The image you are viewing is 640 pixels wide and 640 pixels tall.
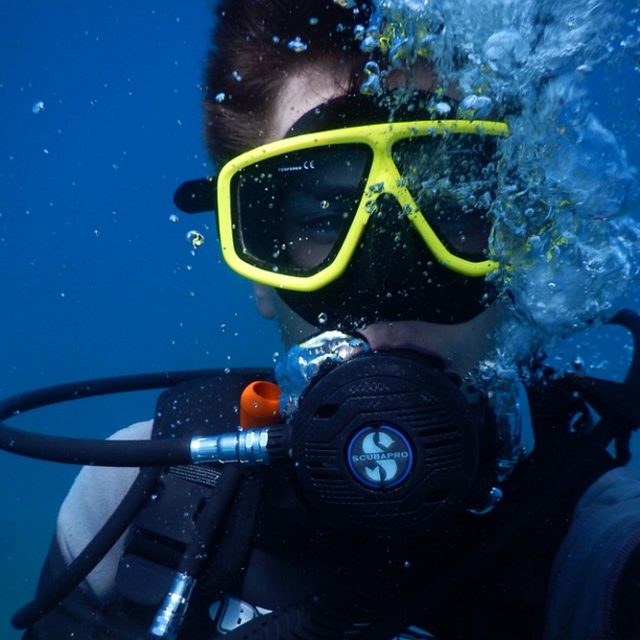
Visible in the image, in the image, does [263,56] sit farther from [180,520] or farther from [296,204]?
[180,520]

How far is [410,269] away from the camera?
187 centimetres

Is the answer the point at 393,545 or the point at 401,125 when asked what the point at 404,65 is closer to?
the point at 401,125

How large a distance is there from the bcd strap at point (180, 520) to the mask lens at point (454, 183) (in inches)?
38.8

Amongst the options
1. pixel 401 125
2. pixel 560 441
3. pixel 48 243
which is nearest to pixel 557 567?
pixel 560 441

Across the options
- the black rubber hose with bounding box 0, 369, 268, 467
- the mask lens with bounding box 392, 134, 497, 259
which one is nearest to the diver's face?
the mask lens with bounding box 392, 134, 497, 259

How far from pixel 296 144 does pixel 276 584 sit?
1.35 metres

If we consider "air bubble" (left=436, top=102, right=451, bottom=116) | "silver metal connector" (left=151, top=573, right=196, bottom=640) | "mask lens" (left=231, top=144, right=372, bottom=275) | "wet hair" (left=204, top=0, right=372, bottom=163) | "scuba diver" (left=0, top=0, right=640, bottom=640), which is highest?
"wet hair" (left=204, top=0, right=372, bottom=163)

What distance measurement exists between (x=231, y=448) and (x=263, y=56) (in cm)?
153

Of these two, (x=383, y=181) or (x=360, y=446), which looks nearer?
(x=360, y=446)

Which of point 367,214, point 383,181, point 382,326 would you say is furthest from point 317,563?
point 383,181

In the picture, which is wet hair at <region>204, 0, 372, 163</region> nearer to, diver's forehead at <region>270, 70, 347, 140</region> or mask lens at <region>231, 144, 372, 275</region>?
diver's forehead at <region>270, 70, 347, 140</region>

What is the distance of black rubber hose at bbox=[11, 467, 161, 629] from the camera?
6.57 ft

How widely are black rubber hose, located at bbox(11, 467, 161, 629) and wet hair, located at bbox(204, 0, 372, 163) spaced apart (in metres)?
1.27

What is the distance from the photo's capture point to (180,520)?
2.02 meters
